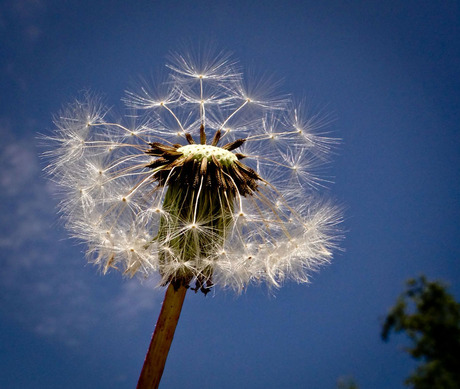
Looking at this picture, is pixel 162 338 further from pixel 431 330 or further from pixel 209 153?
pixel 431 330

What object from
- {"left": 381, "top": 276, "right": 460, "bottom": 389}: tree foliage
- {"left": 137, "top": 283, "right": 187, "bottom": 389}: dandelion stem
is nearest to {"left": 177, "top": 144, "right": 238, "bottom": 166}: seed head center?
{"left": 137, "top": 283, "right": 187, "bottom": 389}: dandelion stem

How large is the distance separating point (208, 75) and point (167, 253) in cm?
316

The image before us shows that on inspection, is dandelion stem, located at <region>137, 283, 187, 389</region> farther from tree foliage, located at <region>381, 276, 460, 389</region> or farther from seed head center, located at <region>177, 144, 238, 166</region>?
tree foliage, located at <region>381, 276, 460, 389</region>

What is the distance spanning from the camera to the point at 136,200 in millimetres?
5184

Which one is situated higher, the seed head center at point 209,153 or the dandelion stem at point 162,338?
the seed head center at point 209,153

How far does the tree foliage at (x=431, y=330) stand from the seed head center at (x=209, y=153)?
16554 millimetres

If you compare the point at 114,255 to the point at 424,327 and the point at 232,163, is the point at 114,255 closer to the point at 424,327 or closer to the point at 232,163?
the point at 232,163

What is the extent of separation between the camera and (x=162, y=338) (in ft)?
13.6

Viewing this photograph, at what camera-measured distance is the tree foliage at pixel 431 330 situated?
1792cm

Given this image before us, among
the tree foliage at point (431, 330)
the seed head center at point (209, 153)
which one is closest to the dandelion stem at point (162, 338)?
the seed head center at point (209, 153)

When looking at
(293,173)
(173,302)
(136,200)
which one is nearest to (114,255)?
(136,200)

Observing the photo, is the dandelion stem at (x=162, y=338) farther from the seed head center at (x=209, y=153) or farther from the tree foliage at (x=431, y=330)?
the tree foliage at (x=431, y=330)

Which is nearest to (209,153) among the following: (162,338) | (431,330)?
(162,338)

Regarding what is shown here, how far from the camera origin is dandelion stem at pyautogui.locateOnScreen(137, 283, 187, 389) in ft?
13.2
